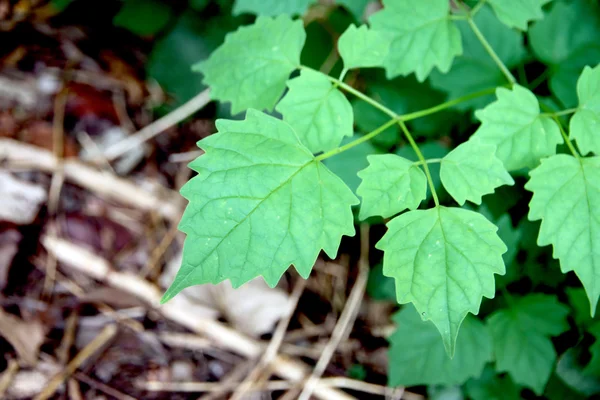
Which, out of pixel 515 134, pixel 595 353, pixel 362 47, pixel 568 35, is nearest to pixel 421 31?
pixel 362 47

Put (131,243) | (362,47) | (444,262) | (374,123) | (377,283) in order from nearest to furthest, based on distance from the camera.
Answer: (444,262), (362,47), (374,123), (377,283), (131,243)

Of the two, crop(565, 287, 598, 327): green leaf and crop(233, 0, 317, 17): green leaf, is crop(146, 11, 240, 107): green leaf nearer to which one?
crop(233, 0, 317, 17): green leaf

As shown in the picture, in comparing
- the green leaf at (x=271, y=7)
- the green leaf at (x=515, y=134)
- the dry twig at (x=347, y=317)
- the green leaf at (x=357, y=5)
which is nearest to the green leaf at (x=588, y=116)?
the green leaf at (x=515, y=134)

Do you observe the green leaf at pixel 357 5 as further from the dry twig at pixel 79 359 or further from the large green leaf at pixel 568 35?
the dry twig at pixel 79 359

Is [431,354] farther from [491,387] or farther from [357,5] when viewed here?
[357,5]

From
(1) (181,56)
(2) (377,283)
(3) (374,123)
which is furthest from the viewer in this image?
(1) (181,56)

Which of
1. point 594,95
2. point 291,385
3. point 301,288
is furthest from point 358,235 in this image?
point 594,95

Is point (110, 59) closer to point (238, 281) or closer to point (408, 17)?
point (408, 17)
